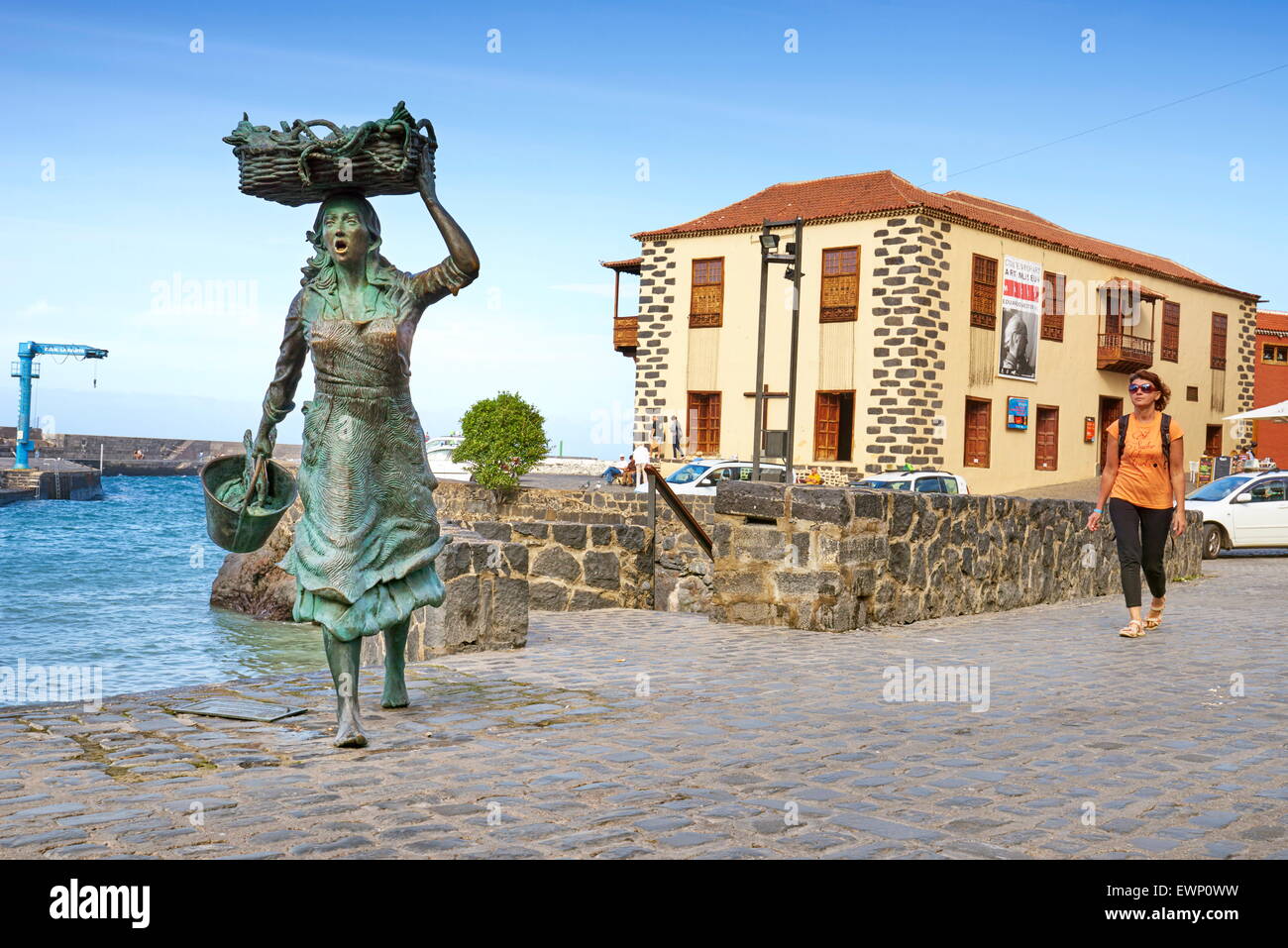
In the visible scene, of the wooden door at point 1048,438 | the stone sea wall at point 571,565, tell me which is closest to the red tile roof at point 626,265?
the wooden door at point 1048,438

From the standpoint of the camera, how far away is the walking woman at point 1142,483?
30.1 ft

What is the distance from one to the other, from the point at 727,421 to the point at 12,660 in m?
21.7

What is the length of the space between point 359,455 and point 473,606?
284 centimetres

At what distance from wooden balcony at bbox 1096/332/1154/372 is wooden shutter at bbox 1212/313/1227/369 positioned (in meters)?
5.04

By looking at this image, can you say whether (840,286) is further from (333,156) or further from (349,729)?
(349,729)

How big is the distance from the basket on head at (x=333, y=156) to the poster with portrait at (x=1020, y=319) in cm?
2817

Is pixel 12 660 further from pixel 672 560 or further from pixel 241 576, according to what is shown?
pixel 672 560

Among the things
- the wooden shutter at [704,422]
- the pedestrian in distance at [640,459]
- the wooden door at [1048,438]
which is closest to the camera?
the pedestrian in distance at [640,459]

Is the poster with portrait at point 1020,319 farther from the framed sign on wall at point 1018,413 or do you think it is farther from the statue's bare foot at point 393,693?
the statue's bare foot at point 393,693

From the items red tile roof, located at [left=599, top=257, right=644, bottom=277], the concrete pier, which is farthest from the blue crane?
red tile roof, located at [left=599, top=257, right=644, bottom=277]

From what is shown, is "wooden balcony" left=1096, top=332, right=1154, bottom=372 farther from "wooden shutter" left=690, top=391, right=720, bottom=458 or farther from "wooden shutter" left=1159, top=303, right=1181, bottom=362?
"wooden shutter" left=690, top=391, right=720, bottom=458

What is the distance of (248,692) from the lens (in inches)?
253

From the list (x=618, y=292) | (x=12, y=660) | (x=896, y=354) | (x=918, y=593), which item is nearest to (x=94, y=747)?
(x=918, y=593)

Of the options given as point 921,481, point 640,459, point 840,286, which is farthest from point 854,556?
point 840,286
